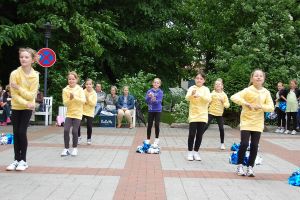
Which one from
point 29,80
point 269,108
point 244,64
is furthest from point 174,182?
point 244,64

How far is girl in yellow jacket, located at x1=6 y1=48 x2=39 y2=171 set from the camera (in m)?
7.66

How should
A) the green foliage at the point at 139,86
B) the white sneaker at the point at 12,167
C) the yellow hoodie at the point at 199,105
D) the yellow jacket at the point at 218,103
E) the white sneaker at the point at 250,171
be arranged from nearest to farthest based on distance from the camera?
the white sneaker at the point at 12,167
the white sneaker at the point at 250,171
the yellow hoodie at the point at 199,105
the yellow jacket at the point at 218,103
the green foliage at the point at 139,86

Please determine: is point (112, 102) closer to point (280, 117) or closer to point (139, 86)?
point (139, 86)

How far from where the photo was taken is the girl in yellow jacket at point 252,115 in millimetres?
7990

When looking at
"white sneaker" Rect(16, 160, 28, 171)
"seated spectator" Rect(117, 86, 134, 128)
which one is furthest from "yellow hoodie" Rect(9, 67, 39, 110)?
"seated spectator" Rect(117, 86, 134, 128)

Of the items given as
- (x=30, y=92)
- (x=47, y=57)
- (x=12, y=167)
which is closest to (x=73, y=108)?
(x=30, y=92)

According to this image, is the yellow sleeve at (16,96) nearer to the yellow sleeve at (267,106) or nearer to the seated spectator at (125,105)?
the yellow sleeve at (267,106)

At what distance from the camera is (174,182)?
23.7 ft

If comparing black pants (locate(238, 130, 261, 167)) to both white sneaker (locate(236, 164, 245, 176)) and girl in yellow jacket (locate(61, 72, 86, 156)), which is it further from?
girl in yellow jacket (locate(61, 72, 86, 156))

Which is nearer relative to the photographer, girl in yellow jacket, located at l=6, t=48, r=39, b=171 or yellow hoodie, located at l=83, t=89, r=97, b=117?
girl in yellow jacket, located at l=6, t=48, r=39, b=171

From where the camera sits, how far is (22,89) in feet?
24.9

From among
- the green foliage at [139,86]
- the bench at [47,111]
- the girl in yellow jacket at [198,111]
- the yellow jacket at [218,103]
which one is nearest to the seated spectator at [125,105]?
the green foliage at [139,86]

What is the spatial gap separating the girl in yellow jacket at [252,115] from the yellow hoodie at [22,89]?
334 centimetres

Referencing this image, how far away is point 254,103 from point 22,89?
3.84 meters
